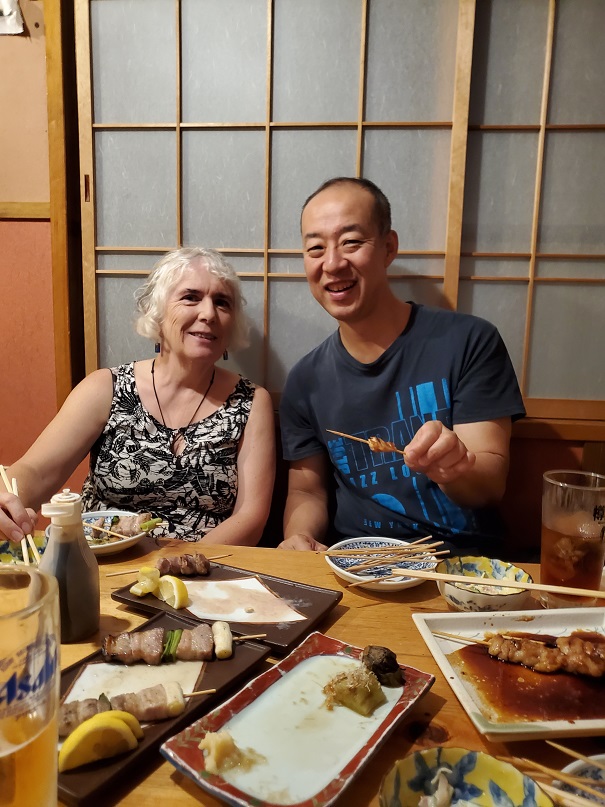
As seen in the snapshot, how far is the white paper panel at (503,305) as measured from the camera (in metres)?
2.57

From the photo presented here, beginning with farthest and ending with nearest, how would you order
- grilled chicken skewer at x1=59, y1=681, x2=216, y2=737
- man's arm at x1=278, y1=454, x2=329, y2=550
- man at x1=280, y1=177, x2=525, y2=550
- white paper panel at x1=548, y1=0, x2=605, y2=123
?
white paper panel at x1=548, y1=0, x2=605, y2=123, man's arm at x1=278, y1=454, x2=329, y2=550, man at x1=280, y1=177, x2=525, y2=550, grilled chicken skewer at x1=59, y1=681, x2=216, y2=737

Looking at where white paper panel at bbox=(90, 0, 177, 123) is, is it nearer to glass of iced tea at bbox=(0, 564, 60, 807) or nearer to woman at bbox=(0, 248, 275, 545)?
woman at bbox=(0, 248, 275, 545)

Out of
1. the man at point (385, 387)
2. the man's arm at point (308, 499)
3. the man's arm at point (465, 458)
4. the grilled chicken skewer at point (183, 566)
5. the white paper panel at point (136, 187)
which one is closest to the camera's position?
the grilled chicken skewer at point (183, 566)

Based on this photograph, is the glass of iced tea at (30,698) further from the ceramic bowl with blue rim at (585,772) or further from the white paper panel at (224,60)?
the white paper panel at (224,60)

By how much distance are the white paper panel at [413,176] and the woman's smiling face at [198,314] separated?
2.93 ft

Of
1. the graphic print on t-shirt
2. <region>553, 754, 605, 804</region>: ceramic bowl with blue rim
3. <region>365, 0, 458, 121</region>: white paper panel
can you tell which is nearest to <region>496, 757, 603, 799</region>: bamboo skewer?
<region>553, 754, 605, 804</region>: ceramic bowl with blue rim

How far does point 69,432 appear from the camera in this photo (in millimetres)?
2066

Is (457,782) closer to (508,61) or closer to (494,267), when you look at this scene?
(494,267)

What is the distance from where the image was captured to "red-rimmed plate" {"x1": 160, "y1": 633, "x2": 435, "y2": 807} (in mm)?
679

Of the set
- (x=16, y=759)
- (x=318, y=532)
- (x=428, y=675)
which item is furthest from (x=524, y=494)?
(x=16, y=759)

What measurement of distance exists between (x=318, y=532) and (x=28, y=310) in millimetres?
1889

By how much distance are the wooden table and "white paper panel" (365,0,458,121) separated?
6.53ft

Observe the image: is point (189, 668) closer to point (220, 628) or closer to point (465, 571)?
point (220, 628)

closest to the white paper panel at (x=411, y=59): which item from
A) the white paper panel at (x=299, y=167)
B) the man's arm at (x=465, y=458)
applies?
the white paper panel at (x=299, y=167)
